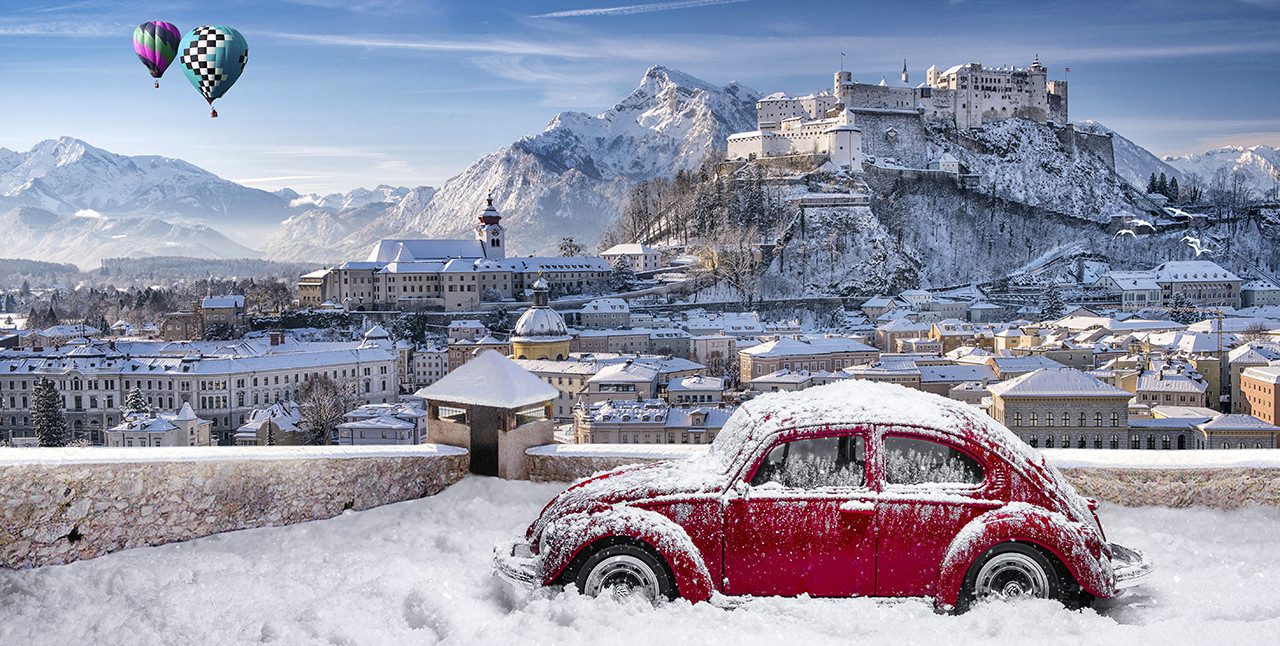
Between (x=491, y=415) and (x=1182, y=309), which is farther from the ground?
(x=491, y=415)

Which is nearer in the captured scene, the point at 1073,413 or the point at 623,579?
the point at 623,579

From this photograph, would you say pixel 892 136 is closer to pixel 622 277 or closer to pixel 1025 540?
pixel 622 277

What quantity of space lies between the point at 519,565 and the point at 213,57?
52.8 ft

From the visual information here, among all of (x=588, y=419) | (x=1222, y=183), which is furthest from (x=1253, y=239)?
(x=588, y=419)

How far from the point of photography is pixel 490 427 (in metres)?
5.57

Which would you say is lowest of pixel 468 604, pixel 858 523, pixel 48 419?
pixel 48 419

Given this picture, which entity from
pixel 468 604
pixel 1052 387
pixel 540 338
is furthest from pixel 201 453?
pixel 540 338

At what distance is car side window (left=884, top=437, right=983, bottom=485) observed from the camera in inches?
150

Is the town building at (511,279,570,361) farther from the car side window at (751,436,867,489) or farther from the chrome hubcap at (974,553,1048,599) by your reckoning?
the chrome hubcap at (974,553,1048,599)

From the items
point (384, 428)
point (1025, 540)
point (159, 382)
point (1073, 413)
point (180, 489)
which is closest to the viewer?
point (1025, 540)

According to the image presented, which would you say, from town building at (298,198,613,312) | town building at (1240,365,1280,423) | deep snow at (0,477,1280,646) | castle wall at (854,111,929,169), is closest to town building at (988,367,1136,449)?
town building at (1240,365,1280,423)

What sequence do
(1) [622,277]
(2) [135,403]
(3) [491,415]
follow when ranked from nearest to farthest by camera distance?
(3) [491,415] → (2) [135,403] → (1) [622,277]

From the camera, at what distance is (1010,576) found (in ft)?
12.5

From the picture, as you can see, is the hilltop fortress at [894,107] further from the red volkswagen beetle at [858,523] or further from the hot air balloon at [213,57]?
the red volkswagen beetle at [858,523]
